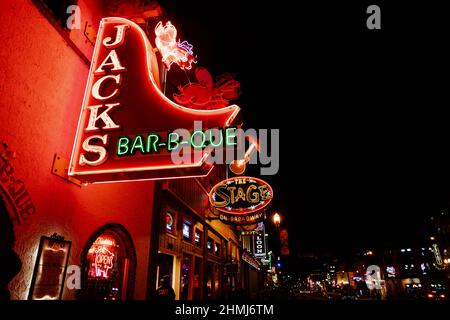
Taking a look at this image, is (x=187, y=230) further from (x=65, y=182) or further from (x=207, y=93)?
(x=65, y=182)

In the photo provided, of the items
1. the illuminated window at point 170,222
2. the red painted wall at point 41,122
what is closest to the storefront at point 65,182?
the red painted wall at point 41,122

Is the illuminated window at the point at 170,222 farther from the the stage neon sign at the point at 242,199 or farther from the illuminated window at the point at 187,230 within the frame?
the the stage neon sign at the point at 242,199

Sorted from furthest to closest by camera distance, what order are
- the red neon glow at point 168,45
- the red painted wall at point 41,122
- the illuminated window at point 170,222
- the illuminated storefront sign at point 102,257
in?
the illuminated window at point 170,222
the red neon glow at point 168,45
the illuminated storefront sign at point 102,257
the red painted wall at point 41,122

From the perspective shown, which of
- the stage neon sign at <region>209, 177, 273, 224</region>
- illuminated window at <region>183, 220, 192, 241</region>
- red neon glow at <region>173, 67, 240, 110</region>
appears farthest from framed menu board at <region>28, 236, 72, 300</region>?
the stage neon sign at <region>209, 177, 273, 224</region>

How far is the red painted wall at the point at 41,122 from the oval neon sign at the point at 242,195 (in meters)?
5.87

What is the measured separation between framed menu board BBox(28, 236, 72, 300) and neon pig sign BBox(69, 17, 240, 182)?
1.34 meters

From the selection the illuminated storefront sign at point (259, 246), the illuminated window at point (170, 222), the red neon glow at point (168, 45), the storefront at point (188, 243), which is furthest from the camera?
the illuminated storefront sign at point (259, 246)

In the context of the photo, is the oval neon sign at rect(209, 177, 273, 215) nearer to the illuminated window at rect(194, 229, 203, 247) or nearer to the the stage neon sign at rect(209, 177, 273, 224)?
the the stage neon sign at rect(209, 177, 273, 224)

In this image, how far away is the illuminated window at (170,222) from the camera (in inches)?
423

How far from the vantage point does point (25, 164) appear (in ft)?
17.7

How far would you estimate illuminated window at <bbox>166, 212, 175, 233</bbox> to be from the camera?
1075 centimetres
